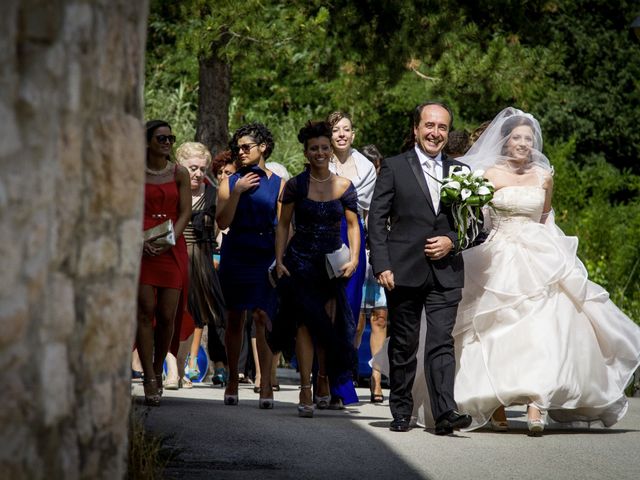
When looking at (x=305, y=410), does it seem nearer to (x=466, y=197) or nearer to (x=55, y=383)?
(x=466, y=197)

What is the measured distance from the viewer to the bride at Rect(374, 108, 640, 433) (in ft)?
31.9

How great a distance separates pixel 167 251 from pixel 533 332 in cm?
284

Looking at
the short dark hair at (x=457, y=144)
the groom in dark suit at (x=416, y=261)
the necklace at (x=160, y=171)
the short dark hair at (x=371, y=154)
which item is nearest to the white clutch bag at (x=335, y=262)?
the groom in dark suit at (x=416, y=261)

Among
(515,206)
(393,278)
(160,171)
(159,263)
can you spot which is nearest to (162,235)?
(159,263)

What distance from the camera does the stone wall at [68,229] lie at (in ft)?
12.6

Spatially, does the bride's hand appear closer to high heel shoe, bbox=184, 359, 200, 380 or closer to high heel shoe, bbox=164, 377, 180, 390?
high heel shoe, bbox=164, 377, 180, 390

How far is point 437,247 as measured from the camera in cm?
970

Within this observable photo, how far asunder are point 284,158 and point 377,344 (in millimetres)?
11157

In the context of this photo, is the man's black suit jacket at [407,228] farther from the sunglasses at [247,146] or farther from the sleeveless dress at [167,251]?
the sunglasses at [247,146]

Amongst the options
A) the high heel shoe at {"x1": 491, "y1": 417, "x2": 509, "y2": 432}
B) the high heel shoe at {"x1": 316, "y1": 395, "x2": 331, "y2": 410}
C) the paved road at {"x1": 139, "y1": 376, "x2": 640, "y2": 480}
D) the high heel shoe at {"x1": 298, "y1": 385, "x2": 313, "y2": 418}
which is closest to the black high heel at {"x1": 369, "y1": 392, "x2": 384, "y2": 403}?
the high heel shoe at {"x1": 316, "y1": 395, "x2": 331, "y2": 410}

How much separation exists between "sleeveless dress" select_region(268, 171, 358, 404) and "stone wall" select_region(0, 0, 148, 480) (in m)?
5.93

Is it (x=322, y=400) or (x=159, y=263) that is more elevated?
(x=159, y=263)

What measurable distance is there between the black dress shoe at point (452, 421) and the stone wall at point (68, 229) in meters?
4.99

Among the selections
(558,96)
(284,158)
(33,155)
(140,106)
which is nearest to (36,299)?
(33,155)
